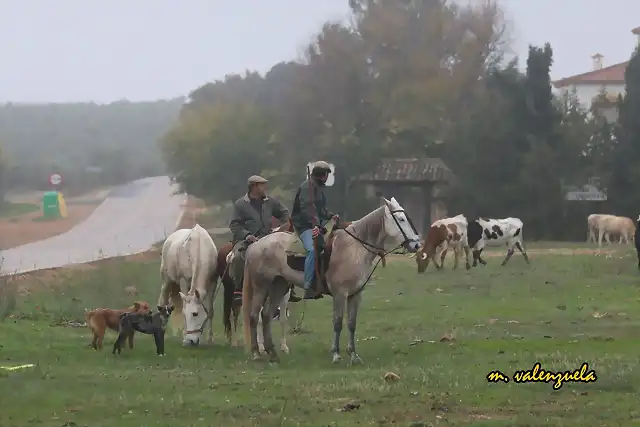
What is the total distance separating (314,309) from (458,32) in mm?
47904

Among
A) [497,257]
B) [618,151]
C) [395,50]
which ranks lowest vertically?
[497,257]

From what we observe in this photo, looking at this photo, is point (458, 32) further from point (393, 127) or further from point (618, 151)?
point (618, 151)

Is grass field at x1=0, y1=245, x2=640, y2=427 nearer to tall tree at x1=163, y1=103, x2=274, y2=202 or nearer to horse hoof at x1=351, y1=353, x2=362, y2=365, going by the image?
horse hoof at x1=351, y1=353, x2=362, y2=365

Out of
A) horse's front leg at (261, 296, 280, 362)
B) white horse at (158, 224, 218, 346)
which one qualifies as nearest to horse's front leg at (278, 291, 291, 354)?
horse's front leg at (261, 296, 280, 362)

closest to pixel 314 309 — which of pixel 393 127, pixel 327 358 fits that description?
pixel 327 358

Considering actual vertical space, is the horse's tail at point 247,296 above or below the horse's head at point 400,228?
below

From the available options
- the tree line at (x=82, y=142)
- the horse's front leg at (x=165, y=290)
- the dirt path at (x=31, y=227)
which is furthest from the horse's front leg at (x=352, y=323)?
the tree line at (x=82, y=142)

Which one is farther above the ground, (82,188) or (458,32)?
(458,32)

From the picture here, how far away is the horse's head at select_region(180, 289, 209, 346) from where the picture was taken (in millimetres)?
14688

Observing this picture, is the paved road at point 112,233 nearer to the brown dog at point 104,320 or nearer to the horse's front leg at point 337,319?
the brown dog at point 104,320

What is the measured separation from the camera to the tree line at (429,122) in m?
49.7

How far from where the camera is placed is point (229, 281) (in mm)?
15195

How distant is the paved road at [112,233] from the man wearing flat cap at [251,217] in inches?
463

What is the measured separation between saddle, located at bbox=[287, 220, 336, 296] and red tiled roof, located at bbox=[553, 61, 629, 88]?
282ft
